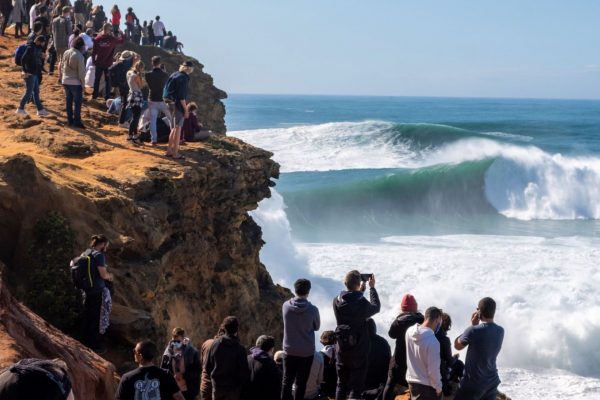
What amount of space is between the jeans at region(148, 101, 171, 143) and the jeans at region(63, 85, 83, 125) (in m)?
1.18

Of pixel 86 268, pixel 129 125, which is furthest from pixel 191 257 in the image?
pixel 86 268

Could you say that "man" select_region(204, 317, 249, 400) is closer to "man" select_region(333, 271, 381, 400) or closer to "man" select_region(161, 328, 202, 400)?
"man" select_region(161, 328, 202, 400)

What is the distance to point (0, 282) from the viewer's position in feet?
18.7

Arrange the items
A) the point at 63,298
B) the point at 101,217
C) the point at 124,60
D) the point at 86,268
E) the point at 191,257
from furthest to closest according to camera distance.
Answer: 1. the point at 124,60
2. the point at 191,257
3. the point at 101,217
4. the point at 63,298
5. the point at 86,268

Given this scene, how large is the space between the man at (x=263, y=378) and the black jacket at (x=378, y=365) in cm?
129

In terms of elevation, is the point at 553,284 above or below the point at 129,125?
below

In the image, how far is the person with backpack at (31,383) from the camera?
2844 mm

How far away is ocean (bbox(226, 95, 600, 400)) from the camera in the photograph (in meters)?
16.2

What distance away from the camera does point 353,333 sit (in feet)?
22.9

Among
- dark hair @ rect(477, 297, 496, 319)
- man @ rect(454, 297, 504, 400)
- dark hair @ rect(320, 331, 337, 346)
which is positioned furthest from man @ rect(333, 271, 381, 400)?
dark hair @ rect(477, 297, 496, 319)

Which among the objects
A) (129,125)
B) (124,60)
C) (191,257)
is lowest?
(191,257)

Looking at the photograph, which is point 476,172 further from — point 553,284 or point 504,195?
point 553,284

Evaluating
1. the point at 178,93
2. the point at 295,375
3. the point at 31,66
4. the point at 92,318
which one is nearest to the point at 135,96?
the point at 178,93

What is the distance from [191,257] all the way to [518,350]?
7.73 meters
